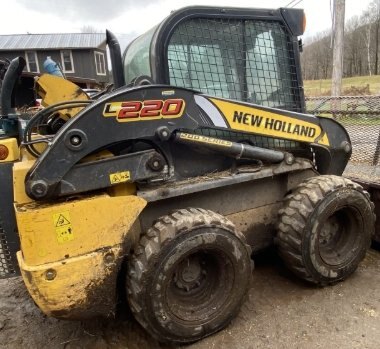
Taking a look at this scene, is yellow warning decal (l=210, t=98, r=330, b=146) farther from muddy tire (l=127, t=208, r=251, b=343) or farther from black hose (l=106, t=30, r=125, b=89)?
black hose (l=106, t=30, r=125, b=89)

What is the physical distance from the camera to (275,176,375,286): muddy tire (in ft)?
10.5

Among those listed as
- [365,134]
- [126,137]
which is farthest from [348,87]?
[126,137]

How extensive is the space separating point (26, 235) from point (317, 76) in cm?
6397

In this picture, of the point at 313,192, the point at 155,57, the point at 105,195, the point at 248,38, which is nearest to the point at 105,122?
the point at 105,195

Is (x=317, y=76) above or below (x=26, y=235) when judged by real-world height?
below

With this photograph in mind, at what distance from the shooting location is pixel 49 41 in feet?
106

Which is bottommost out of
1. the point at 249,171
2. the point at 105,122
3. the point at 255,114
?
the point at 249,171

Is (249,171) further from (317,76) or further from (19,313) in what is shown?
(317,76)

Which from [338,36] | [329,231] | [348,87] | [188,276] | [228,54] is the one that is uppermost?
[228,54]

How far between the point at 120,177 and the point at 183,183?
556 mm

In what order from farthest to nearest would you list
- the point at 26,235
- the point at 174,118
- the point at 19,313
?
the point at 19,313, the point at 174,118, the point at 26,235

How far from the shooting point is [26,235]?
7.68 feet

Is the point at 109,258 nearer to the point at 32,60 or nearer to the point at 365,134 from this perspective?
the point at 365,134

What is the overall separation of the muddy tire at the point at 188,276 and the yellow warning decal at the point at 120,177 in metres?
0.37
